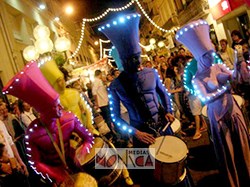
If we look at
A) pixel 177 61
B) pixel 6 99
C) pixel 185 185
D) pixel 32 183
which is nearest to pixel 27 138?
pixel 185 185

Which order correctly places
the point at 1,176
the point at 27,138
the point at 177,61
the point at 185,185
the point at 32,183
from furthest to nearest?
the point at 177,61, the point at 32,183, the point at 1,176, the point at 185,185, the point at 27,138

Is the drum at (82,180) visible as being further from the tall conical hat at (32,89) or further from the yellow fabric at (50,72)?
the yellow fabric at (50,72)

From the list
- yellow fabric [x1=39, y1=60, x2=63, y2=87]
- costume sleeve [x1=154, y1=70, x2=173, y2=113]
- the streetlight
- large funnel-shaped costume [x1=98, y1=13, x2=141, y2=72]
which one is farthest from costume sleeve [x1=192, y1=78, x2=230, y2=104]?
the streetlight

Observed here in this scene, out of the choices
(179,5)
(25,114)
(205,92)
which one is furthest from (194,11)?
(205,92)

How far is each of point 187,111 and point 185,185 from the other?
574 centimetres

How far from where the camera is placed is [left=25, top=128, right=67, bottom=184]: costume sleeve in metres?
3.34

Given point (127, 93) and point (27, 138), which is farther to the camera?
point (127, 93)

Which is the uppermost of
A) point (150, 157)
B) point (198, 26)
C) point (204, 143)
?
point (198, 26)

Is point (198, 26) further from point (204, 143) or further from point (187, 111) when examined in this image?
point (187, 111)

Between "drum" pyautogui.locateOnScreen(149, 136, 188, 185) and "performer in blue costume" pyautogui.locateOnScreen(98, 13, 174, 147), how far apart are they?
21cm

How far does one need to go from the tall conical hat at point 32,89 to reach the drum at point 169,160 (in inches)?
45.2

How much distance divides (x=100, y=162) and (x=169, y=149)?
0.76m

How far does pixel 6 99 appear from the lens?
11.5 metres

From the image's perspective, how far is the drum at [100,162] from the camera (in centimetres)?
365
